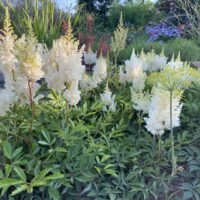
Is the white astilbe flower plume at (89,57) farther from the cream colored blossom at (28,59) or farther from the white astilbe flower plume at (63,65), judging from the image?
the cream colored blossom at (28,59)

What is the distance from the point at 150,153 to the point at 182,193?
31 centimetres

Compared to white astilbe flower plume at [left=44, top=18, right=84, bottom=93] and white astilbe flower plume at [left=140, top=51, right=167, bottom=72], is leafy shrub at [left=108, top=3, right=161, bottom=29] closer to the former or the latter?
white astilbe flower plume at [left=140, top=51, right=167, bottom=72]

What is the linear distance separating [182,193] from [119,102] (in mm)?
880

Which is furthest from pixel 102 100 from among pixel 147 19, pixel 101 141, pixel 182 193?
pixel 147 19

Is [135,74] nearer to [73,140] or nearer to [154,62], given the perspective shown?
[154,62]

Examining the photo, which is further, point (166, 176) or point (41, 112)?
point (41, 112)

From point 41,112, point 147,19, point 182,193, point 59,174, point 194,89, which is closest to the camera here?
point 59,174

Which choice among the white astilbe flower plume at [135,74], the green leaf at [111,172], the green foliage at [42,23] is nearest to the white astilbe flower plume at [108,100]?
the white astilbe flower plume at [135,74]

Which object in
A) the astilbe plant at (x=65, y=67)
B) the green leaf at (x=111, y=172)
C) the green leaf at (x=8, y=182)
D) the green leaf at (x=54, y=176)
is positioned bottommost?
the green leaf at (x=111, y=172)

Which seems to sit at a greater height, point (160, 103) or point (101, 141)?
point (160, 103)

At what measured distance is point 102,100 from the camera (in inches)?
109

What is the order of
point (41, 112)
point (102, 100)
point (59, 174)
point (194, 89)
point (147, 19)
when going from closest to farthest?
point (59, 174) → point (41, 112) → point (102, 100) → point (194, 89) → point (147, 19)

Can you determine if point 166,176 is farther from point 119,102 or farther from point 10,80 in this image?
point 10,80

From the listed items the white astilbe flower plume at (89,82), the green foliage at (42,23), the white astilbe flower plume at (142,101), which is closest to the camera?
the white astilbe flower plume at (142,101)
